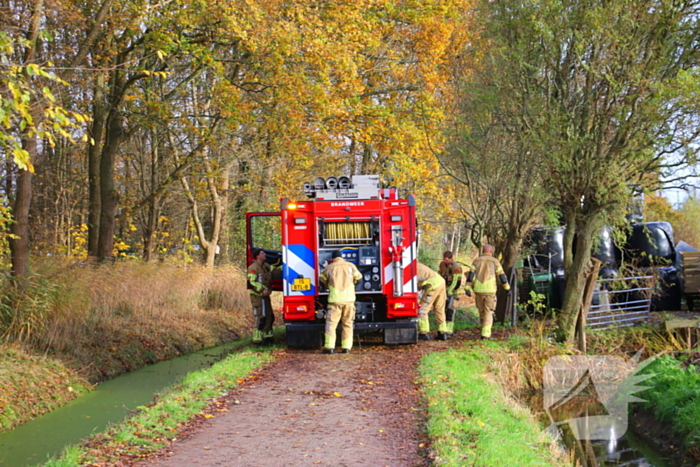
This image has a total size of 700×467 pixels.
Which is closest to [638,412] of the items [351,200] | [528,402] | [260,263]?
[528,402]

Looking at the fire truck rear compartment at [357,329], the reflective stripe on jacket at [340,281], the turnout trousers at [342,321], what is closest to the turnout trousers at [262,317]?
the fire truck rear compartment at [357,329]

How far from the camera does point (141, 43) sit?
16.9 metres

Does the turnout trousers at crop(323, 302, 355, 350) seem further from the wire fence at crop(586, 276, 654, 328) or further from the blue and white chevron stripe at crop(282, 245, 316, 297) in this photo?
the wire fence at crop(586, 276, 654, 328)

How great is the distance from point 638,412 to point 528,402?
6.67 feet

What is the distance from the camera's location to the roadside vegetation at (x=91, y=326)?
1138 cm

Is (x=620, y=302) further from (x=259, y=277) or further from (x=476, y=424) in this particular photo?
(x=476, y=424)

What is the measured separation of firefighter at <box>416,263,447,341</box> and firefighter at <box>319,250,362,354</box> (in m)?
2.00

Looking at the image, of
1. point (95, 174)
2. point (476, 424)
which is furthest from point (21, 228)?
point (476, 424)

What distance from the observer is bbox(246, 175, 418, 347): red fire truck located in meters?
13.1

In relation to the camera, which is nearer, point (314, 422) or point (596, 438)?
point (314, 422)

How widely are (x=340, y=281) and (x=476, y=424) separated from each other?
5119 mm

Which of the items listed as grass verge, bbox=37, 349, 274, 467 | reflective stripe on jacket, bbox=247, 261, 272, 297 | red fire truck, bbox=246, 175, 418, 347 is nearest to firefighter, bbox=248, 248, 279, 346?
reflective stripe on jacket, bbox=247, 261, 272, 297

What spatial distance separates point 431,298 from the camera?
14.4 meters

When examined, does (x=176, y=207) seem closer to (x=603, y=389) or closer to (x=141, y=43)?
(x=141, y=43)
